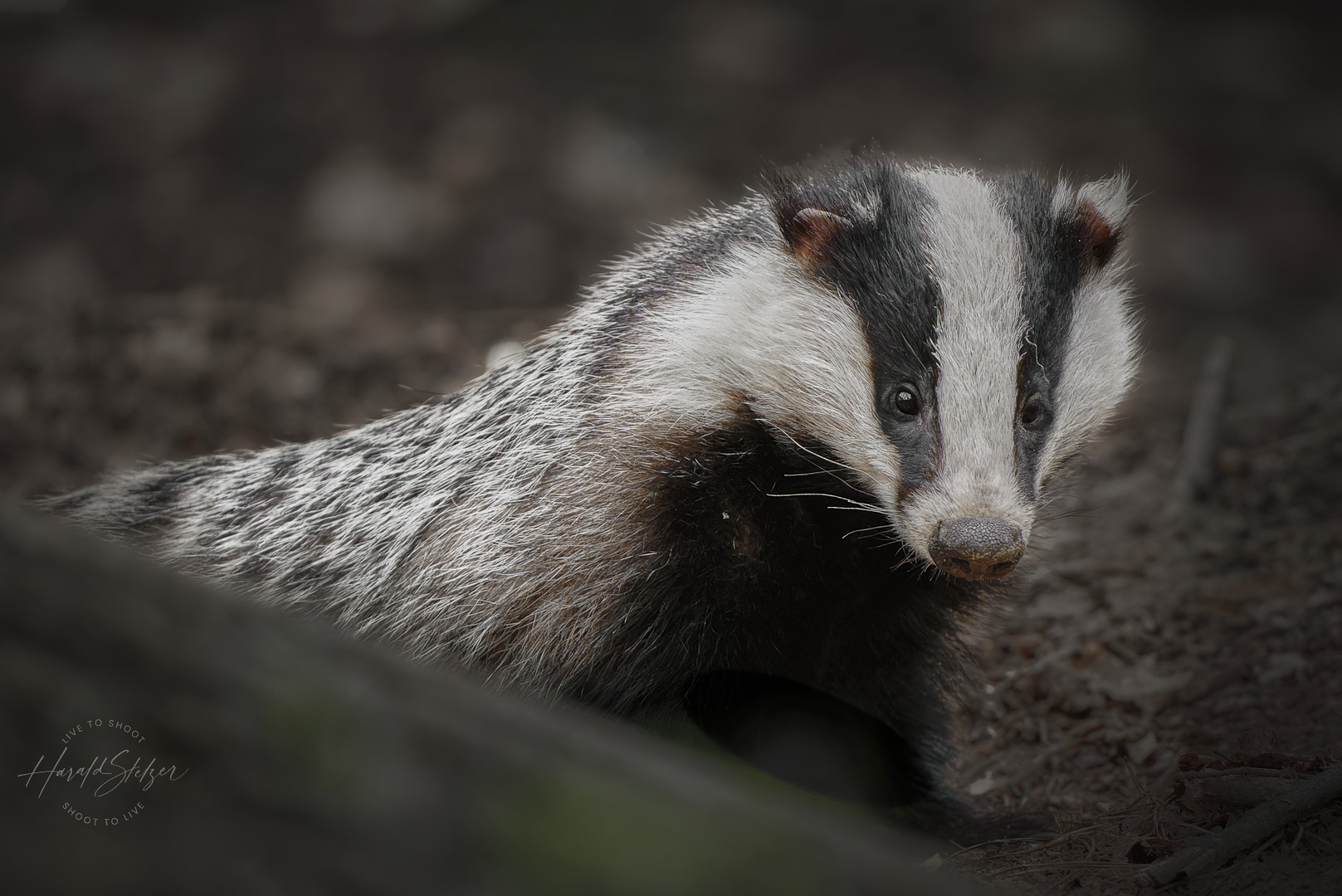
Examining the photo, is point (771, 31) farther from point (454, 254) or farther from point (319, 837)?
point (319, 837)

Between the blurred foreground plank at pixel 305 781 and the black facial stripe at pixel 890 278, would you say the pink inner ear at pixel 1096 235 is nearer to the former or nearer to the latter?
the black facial stripe at pixel 890 278

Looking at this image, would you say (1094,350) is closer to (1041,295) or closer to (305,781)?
(1041,295)

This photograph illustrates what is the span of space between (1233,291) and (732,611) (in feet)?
13.3

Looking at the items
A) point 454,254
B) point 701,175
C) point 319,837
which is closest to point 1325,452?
point 701,175

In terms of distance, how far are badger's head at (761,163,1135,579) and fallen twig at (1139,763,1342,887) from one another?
0.53m

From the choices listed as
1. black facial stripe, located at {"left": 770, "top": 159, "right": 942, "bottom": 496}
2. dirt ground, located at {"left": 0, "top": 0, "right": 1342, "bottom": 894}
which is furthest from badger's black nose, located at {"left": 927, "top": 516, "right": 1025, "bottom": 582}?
dirt ground, located at {"left": 0, "top": 0, "right": 1342, "bottom": 894}

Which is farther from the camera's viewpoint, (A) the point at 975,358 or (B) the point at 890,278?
(B) the point at 890,278

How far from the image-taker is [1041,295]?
1.95 meters

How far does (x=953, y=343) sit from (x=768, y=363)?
0.36 metres

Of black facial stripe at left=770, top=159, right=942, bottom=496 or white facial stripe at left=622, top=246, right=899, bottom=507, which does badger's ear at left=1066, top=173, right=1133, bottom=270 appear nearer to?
black facial stripe at left=770, top=159, right=942, bottom=496

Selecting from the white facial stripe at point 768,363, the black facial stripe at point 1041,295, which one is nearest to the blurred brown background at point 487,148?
the white facial stripe at point 768,363

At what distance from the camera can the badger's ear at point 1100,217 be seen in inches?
82.4

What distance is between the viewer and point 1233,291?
491 cm

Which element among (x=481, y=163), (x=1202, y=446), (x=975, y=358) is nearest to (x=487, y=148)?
(x=481, y=163)
